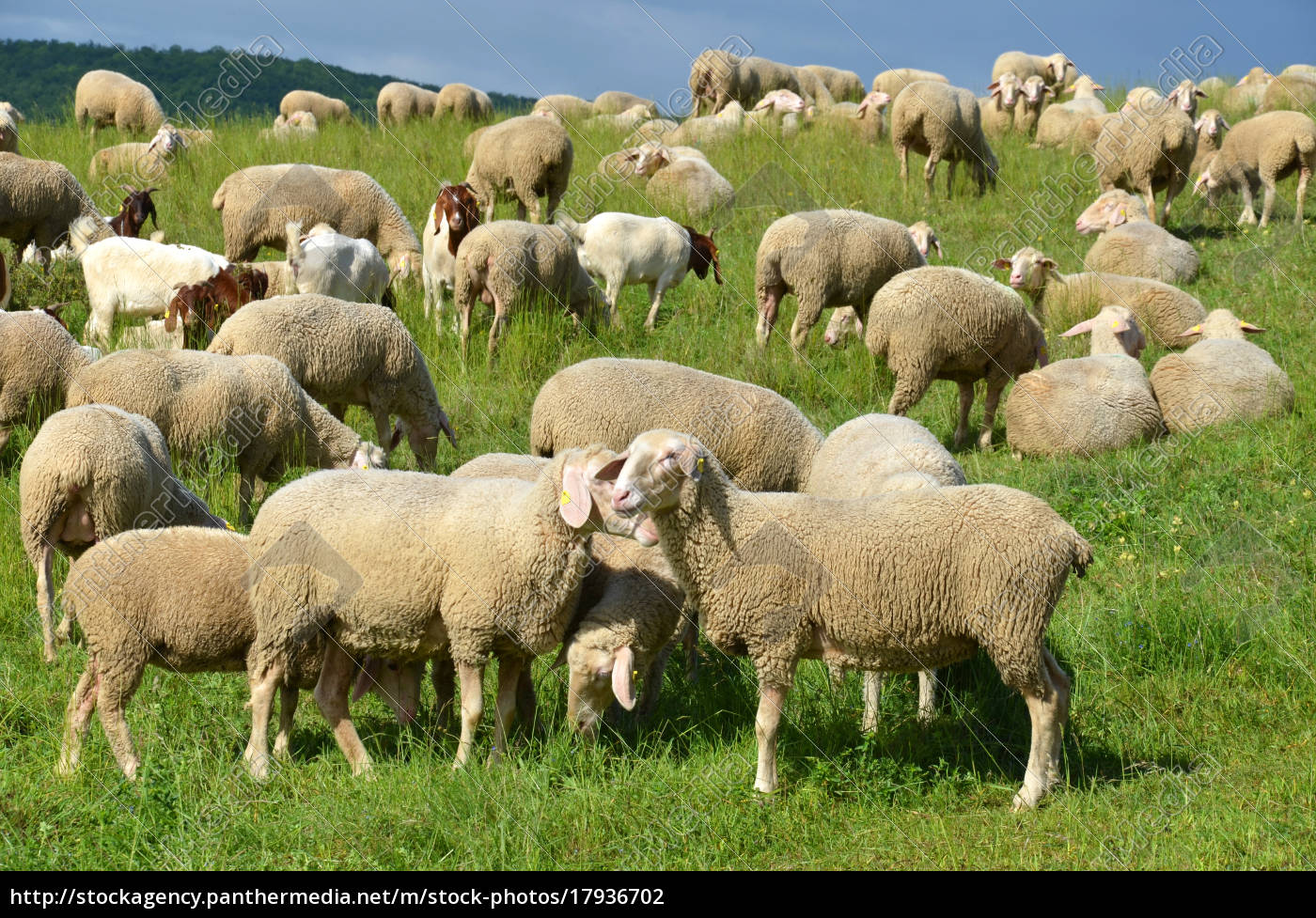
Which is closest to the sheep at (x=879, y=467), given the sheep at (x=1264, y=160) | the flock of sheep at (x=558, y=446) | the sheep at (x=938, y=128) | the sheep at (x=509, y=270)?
the flock of sheep at (x=558, y=446)

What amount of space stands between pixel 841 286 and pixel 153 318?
21.5 feet

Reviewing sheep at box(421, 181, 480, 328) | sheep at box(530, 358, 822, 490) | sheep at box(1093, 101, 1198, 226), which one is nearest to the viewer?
sheep at box(530, 358, 822, 490)

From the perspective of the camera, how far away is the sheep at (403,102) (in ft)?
94.5

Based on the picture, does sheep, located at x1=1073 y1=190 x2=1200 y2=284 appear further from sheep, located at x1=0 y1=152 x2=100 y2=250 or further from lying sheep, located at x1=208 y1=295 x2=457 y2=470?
sheep, located at x1=0 y1=152 x2=100 y2=250

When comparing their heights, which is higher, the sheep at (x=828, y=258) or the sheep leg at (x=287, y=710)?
the sheep at (x=828, y=258)

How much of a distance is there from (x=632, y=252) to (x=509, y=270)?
5.94 ft

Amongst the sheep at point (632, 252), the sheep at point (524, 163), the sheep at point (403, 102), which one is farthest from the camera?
the sheep at point (403, 102)

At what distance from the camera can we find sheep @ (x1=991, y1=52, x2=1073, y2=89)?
30.4 m

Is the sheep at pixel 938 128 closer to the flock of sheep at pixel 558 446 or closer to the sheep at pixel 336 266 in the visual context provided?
the flock of sheep at pixel 558 446

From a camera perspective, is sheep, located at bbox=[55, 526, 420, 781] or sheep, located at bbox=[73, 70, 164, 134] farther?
sheep, located at bbox=[73, 70, 164, 134]

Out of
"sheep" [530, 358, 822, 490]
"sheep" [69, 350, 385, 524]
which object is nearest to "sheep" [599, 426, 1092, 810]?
"sheep" [530, 358, 822, 490]

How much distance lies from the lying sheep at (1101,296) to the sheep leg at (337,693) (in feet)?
28.5

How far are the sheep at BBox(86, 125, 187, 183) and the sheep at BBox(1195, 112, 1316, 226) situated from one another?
1389 centimetres

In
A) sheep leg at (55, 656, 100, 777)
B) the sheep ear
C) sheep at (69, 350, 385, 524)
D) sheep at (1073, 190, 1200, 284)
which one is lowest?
sheep leg at (55, 656, 100, 777)
